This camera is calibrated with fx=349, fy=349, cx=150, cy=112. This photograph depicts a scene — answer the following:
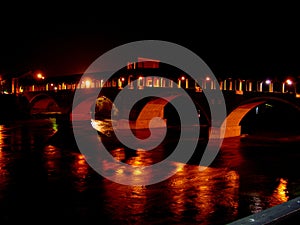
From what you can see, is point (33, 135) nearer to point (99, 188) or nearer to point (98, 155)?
point (98, 155)

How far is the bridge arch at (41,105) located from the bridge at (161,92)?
78 cm

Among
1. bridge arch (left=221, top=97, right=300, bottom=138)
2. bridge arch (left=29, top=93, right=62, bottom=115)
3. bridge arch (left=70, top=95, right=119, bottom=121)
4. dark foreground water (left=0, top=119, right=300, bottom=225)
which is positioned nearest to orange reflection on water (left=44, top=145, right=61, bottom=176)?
dark foreground water (left=0, top=119, right=300, bottom=225)

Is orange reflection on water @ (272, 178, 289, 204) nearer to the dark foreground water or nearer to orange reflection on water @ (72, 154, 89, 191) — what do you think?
the dark foreground water

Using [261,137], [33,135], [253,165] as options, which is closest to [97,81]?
[33,135]

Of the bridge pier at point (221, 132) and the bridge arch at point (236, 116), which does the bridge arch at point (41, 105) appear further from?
the bridge arch at point (236, 116)

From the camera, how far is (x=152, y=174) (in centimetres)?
1969

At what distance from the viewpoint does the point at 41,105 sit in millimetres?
76688

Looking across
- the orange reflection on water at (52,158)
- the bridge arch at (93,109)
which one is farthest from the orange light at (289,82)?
the bridge arch at (93,109)

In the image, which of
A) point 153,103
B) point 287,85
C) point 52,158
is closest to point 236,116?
point 287,85

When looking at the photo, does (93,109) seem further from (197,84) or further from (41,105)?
(197,84)

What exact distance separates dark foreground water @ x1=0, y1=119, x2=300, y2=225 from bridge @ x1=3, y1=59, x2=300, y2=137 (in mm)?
7315

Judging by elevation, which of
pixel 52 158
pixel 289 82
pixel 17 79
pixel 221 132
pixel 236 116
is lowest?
pixel 52 158

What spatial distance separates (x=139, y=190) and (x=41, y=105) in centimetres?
6513

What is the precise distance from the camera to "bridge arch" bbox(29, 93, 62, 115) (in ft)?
220
